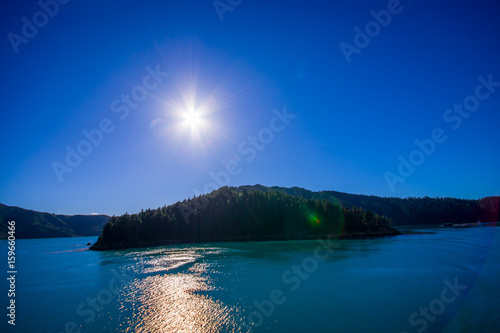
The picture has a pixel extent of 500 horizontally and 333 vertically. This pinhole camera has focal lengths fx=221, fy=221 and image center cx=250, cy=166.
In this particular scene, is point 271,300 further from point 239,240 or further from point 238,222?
Result: point 238,222

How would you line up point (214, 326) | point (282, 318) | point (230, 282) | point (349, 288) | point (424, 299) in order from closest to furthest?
point (214, 326)
point (282, 318)
point (424, 299)
point (349, 288)
point (230, 282)

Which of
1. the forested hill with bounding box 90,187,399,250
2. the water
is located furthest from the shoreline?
the water

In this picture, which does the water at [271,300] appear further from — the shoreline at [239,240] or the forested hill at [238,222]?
the forested hill at [238,222]

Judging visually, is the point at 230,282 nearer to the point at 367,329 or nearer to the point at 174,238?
the point at 367,329

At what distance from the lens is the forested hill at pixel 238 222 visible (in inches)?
2987

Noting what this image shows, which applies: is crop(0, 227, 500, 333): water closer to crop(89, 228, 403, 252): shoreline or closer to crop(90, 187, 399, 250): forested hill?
crop(89, 228, 403, 252): shoreline

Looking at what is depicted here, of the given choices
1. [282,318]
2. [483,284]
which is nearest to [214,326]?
[282,318]

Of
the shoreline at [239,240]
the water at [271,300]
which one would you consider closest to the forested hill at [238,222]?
the shoreline at [239,240]

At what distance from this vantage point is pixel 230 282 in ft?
74.8

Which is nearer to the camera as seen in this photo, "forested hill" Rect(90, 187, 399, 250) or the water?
the water

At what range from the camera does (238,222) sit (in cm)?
8506

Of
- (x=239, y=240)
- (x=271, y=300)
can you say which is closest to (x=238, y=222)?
(x=239, y=240)

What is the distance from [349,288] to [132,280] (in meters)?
23.3

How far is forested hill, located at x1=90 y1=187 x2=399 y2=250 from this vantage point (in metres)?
75.9
